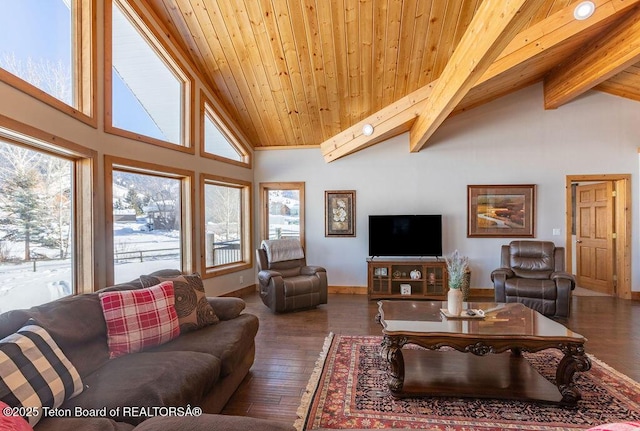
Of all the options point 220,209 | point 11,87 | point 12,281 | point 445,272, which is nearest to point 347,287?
point 445,272

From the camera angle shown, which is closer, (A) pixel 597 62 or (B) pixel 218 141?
(A) pixel 597 62

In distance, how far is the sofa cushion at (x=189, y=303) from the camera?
93.4 inches

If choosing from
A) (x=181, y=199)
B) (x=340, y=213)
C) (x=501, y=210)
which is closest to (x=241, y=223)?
(x=181, y=199)

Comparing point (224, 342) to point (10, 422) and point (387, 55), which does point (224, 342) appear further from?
point (387, 55)

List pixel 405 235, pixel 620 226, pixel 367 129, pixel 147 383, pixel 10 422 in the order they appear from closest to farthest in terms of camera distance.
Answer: pixel 10 422
pixel 147 383
pixel 367 129
pixel 620 226
pixel 405 235

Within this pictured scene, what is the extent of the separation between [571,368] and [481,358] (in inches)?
27.1

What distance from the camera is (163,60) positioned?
3.81m

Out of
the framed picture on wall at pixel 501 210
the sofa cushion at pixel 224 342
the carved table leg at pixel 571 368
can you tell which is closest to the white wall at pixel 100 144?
the sofa cushion at pixel 224 342

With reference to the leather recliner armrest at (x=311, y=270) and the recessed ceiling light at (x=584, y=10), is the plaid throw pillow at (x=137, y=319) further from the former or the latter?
the recessed ceiling light at (x=584, y=10)

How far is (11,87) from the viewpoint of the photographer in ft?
7.16

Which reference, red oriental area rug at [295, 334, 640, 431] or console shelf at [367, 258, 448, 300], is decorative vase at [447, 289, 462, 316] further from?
console shelf at [367, 258, 448, 300]

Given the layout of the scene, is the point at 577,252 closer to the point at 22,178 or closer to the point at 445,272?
the point at 445,272

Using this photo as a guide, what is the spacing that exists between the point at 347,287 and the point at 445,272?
1691mm

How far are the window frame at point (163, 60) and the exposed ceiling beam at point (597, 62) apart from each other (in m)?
5.21
